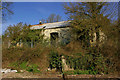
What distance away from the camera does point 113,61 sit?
15.4 ft

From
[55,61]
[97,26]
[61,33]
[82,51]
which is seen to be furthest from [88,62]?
[61,33]

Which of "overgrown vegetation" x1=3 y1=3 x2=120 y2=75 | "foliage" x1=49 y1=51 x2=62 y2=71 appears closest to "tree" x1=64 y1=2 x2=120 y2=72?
"overgrown vegetation" x1=3 y1=3 x2=120 y2=75

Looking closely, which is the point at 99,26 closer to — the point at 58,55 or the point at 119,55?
the point at 119,55

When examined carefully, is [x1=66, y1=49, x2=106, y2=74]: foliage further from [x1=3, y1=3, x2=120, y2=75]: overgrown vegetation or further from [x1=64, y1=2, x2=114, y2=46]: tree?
[x1=64, y1=2, x2=114, y2=46]: tree

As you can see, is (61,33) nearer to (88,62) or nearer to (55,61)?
(55,61)

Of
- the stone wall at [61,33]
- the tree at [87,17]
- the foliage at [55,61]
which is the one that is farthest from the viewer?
the stone wall at [61,33]

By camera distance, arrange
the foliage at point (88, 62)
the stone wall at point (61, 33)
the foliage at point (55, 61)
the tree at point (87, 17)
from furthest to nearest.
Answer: the stone wall at point (61, 33), the tree at point (87, 17), the foliage at point (55, 61), the foliage at point (88, 62)

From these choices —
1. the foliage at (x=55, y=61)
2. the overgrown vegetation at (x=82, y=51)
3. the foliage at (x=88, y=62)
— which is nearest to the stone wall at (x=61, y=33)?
the overgrown vegetation at (x=82, y=51)

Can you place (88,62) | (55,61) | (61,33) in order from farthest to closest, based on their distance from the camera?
(61,33) < (55,61) < (88,62)

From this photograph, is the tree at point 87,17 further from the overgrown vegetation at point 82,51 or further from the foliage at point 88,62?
the foliage at point 88,62

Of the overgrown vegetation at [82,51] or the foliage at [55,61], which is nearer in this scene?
the overgrown vegetation at [82,51]

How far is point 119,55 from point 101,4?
198 inches

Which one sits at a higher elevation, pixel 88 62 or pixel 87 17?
pixel 87 17

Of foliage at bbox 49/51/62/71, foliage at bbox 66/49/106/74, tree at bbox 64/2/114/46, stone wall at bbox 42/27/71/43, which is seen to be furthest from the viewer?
stone wall at bbox 42/27/71/43
